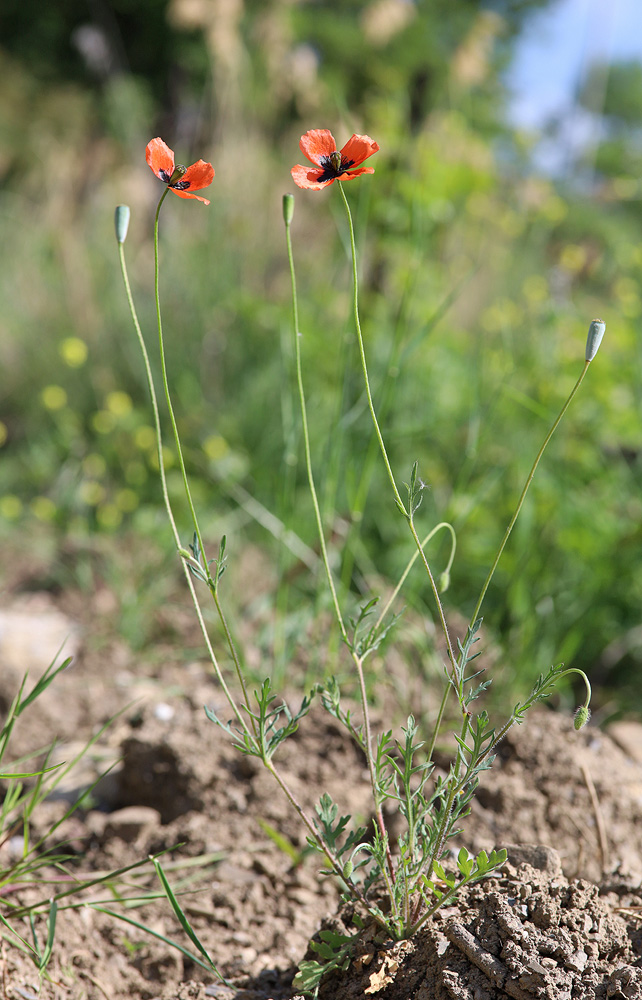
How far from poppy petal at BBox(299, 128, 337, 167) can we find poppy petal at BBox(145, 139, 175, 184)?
0.14m

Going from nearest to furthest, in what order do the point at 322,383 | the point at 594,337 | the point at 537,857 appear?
the point at 594,337 < the point at 537,857 < the point at 322,383

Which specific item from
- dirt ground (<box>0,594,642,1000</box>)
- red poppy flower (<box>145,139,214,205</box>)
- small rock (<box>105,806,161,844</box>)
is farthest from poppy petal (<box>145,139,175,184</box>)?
small rock (<box>105,806,161,844</box>)

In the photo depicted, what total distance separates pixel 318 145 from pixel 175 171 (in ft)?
0.51

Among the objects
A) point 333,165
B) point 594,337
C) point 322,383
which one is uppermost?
point 322,383

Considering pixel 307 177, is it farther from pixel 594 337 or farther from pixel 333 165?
pixel 594 337

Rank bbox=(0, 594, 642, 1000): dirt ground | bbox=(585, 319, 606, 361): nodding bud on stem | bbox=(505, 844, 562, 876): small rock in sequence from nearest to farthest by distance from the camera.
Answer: bbox=(585, 319, 606, 361): nodding bud on stem < bbox=(0, 594, 642, 1000): dirt ground < bbox=(505, 844, 562, 876): small rock

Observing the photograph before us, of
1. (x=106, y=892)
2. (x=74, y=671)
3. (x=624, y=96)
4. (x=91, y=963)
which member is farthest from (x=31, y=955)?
(x=624, y=96)

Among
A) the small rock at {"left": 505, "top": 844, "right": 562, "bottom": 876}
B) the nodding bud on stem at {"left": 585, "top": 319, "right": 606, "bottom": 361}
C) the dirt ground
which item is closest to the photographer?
the nodding bud on stem at {"left": 585, "top": 319, "right": 606, "bottom": 361}

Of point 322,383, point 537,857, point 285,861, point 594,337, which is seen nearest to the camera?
point 594,337

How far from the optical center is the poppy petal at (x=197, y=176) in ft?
2.52

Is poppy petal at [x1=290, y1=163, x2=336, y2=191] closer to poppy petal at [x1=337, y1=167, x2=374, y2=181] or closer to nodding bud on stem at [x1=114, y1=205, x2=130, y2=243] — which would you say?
poppy petal at [x1=337, y1=167, x2=374, y2=181]

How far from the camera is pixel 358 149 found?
2.51ft

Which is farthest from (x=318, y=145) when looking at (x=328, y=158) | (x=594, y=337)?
(x=594, y=337)

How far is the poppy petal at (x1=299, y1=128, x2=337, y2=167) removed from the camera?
79 centimetres
